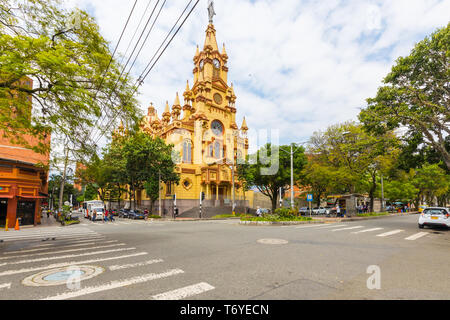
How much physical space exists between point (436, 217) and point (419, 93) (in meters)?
7.96

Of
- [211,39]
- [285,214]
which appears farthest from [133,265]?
[211,39]

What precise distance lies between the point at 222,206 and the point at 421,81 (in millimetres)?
29746

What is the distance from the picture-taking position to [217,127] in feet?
144

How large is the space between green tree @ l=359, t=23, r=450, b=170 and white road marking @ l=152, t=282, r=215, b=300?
1670cm

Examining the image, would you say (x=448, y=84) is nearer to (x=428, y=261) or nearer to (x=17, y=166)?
(x=428, y=261)

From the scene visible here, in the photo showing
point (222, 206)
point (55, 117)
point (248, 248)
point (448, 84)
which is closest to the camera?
point (248, 248)

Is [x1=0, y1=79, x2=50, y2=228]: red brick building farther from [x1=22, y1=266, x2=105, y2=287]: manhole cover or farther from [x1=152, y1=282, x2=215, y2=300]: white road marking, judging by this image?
[x1=152, y1=282, x2=215, y2=300]: white road marking

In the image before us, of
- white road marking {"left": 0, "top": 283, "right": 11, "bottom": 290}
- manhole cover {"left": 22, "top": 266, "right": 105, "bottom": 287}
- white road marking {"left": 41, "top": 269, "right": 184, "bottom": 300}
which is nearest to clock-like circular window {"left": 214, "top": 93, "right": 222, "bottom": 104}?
manhole cover {"left": 22, "top": 266, "right": 105, "bottom": 287}

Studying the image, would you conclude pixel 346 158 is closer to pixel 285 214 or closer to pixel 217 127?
pixel 285 214

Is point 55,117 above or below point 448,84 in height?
below

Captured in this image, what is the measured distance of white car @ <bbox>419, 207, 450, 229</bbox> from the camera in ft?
46.9
